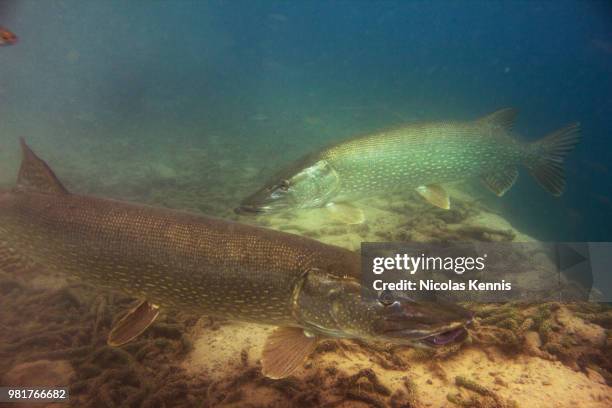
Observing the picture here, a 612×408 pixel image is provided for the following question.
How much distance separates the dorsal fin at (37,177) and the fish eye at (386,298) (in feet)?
9.22

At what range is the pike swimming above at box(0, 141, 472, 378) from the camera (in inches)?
82.2

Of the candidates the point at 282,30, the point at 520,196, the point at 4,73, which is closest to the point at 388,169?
the point at 520,196

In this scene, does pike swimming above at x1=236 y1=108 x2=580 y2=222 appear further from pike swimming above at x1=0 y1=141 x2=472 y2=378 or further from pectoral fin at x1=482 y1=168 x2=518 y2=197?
pike swimming above at x1=0 y1=141 x2=472 y2=378

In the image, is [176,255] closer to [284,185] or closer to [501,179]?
[284,185]

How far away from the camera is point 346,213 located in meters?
4.52

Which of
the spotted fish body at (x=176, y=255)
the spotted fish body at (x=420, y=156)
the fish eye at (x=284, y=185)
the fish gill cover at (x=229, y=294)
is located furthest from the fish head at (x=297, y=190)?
the spotted fish body at (x=176, y=255)

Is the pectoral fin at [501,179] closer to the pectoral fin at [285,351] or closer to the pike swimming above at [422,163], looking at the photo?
the pike swimming above at [422,163]

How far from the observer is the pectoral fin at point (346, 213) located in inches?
173

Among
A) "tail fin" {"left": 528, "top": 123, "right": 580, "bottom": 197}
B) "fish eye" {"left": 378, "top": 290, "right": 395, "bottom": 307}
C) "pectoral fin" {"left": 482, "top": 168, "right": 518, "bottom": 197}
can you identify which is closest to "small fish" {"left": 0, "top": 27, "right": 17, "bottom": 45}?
"fish eye" {"left": 378, "top": 290, "right": 395, "bottom": 307}

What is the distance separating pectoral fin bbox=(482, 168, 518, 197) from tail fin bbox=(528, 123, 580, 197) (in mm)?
312

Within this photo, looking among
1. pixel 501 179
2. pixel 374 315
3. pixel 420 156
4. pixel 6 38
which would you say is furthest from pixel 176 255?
pixel 6 38

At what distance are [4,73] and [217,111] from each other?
153 ft

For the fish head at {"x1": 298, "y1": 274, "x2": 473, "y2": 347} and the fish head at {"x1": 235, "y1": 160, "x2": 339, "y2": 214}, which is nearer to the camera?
the fish head at {"x1": 298, "y1": 274, "x2": 473, "y2": 347}

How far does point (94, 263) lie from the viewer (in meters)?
2.34
